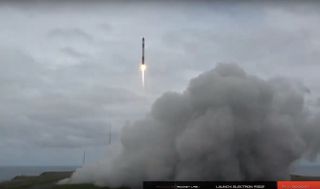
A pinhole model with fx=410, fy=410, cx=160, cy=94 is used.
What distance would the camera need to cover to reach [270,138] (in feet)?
520

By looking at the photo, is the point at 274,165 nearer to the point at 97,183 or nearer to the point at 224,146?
the point at 224,146

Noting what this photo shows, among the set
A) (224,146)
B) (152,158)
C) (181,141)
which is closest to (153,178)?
(152,158)

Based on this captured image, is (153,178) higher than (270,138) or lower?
lower

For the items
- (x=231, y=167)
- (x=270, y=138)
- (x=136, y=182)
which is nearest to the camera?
(x=231, y=167)

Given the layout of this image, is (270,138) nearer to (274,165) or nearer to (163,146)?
(274,165)

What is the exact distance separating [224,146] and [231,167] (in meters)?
7.98

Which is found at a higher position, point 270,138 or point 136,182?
point 270,138

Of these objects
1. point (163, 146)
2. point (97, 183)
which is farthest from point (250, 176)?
point (97, 183)

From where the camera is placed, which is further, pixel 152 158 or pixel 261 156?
pixel 152 158

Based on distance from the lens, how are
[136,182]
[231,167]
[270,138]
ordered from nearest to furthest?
1. [231,167]
2. [270,138]
3. [136,182]

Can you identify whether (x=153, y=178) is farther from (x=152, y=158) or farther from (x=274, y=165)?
(x=274, y=165)

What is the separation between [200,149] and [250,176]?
21722 millimetres

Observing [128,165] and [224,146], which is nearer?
[224,146]

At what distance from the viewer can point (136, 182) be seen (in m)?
177
